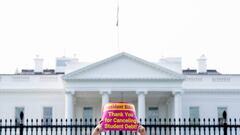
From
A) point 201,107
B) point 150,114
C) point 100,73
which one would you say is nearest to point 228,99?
point 201,107

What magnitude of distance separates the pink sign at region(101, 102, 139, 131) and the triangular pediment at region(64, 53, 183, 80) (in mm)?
33084

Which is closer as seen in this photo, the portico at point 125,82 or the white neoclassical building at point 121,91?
the portico at point 125,82

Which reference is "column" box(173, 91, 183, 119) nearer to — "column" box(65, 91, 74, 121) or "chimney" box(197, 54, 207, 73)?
"column" box(65, 91, 74, 121)

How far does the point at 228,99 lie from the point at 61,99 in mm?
12007

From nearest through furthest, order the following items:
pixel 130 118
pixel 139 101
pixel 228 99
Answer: pixel 130 118, pixel 139 101, pixel 228 99

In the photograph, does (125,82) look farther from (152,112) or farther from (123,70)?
(152,112)

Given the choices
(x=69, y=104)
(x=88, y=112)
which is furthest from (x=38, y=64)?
(x=69, y=104)

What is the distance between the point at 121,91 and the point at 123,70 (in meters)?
1.69

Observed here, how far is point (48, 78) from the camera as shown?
4866 cm

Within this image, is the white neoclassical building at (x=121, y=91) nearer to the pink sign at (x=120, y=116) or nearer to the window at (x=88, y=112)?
the window at (x=88, y=112)

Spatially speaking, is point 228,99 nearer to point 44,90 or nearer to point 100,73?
point 100,73

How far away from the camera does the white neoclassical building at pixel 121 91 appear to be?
4462 cm

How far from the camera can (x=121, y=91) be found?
4500cm

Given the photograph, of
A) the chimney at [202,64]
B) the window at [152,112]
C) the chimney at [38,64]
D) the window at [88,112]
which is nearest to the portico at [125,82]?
the window at [88,112]
